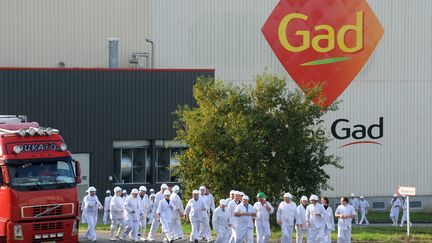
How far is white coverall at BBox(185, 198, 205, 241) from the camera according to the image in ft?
106

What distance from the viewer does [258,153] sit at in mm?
37188

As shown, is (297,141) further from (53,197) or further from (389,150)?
(389,150)

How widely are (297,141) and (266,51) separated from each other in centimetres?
1856

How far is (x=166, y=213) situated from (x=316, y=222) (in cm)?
487

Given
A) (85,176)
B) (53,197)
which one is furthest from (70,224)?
(85,176)

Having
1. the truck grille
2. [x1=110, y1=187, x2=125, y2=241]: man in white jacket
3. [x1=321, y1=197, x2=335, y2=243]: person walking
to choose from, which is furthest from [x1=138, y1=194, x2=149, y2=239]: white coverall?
[x1=321, y1=197, x2=335, y2=243]: person walking

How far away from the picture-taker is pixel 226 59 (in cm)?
5528

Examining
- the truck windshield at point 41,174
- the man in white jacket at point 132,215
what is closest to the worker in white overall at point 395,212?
the man in white jacket at point 132,215

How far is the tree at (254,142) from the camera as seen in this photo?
3722cm

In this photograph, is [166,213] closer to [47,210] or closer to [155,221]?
[155,221]

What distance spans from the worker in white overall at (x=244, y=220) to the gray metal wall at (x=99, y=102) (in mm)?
20106

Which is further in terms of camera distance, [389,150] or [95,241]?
[389,150]

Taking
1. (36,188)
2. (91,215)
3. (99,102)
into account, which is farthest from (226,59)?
(36,188)

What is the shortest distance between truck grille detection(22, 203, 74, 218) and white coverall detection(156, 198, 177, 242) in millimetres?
4439
